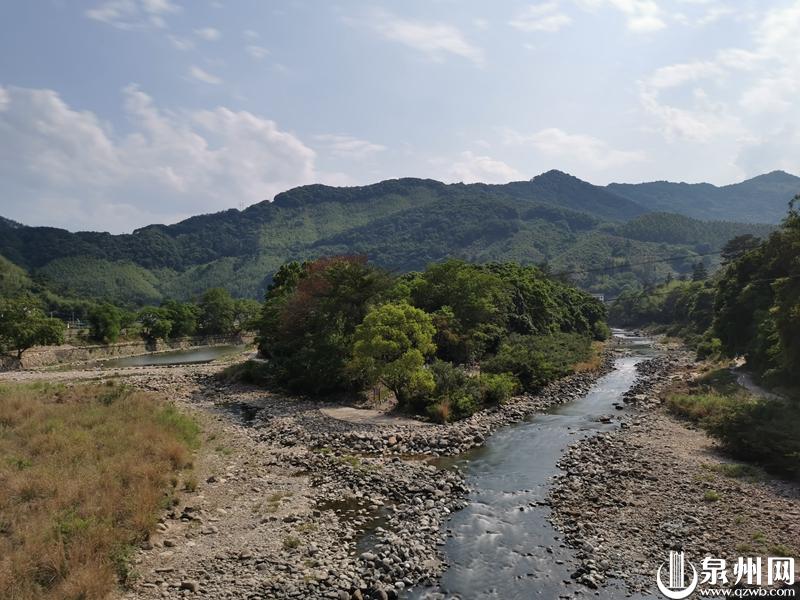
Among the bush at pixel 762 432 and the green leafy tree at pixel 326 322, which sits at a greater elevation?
the green leafy tree at pixel 326 322

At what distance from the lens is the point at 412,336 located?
98.5 feet

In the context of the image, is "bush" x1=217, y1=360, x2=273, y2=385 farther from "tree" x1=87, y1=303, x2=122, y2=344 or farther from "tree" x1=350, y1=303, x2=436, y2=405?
"tree" x1=87, y1=303, x2=122, y2=344

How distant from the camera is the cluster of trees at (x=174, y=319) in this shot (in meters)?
72.3

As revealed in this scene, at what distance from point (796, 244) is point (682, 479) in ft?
48.4

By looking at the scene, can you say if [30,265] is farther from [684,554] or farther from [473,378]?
[684,554]

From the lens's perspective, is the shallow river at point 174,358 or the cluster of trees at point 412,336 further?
the shallow river at point 174,358

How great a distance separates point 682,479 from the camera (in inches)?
725

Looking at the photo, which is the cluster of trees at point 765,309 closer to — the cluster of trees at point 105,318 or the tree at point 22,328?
the cluster of trees at point 105,318

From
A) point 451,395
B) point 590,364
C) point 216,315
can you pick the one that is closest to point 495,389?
point 451,395

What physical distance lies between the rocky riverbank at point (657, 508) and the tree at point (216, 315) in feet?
266

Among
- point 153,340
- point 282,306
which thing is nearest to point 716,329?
point 282,306

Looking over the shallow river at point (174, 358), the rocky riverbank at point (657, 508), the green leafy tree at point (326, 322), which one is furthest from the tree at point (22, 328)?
the rocky riverbank at point (657, 508)

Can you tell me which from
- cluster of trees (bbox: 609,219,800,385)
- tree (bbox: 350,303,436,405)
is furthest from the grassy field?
tree (bbox: 350,303,436,405)

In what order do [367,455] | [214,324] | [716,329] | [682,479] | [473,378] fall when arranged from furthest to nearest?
[214,324], [716,329], [473,378], [367,455], [682,479]
